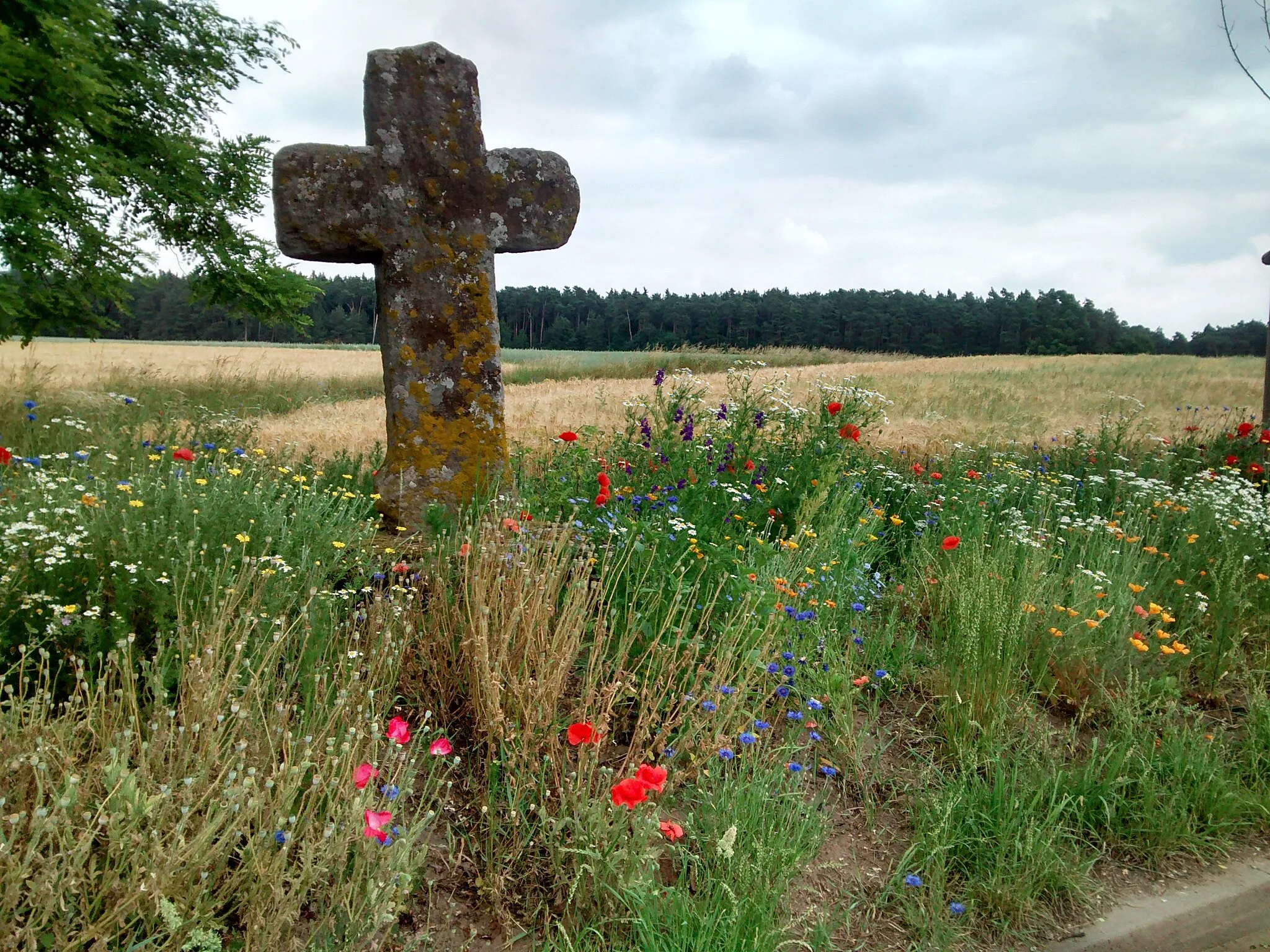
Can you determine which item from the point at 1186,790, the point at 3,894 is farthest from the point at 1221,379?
the point at 3,894

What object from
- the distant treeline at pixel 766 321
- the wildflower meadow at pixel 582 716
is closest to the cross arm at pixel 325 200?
the wildflower meadow at pixel 582 716

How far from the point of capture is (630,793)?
7.27 ft

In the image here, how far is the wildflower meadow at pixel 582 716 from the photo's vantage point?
2.16 m

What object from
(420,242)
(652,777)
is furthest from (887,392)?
(652,777)

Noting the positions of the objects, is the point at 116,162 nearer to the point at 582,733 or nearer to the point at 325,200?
the point at 325,200

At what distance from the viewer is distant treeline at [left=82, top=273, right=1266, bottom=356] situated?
188 feet

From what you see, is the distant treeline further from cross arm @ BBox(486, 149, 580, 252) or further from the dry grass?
cross arm @ BBox(486, 149, 580, 252)

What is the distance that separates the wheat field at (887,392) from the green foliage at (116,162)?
4.91ft

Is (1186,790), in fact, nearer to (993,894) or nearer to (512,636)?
(993,894)

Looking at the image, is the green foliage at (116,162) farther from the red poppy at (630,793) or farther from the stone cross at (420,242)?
the red poppy at (630,793)

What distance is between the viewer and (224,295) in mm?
13453

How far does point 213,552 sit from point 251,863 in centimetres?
151

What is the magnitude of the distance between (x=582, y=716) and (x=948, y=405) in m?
10.9

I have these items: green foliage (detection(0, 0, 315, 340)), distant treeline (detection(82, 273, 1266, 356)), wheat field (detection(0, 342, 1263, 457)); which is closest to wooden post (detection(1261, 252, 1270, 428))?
wheat field (detection(0, 342, 1263, 457))
